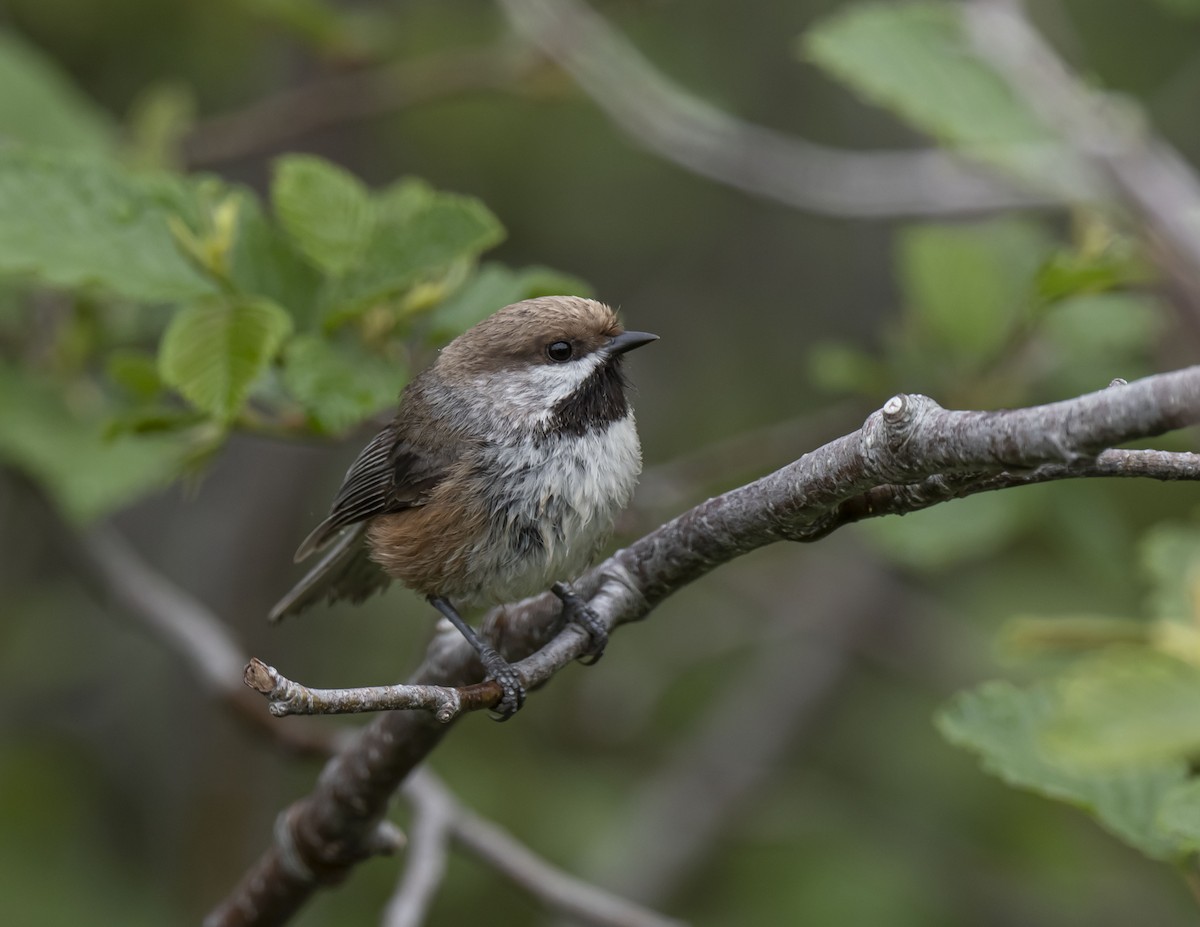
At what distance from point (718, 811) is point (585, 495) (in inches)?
130

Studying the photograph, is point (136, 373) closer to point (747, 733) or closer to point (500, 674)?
point (500, 674)

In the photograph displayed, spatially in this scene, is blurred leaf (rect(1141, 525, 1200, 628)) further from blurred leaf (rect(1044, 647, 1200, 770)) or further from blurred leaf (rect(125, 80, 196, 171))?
blurred leaf (rect(125, 80, 196, 171))

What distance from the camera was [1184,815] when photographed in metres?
2.20

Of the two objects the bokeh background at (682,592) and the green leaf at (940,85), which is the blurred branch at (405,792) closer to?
the bokeh background at (682,592)

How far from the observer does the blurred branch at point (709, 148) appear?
5.30m

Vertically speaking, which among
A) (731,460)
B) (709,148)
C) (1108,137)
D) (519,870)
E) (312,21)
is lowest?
(519,870)

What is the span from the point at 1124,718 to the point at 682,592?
5644 mm

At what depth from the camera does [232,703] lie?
165 inches

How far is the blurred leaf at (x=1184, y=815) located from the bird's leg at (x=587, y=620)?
1040 mm

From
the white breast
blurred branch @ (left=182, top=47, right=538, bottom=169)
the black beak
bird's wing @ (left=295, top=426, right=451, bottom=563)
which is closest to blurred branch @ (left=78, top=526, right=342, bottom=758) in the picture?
bird's wing @ (left=295, top=426, right=451, bottom=563)

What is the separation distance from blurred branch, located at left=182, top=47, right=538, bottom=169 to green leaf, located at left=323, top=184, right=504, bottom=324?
2339mm

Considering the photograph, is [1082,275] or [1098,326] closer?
[1082,275]

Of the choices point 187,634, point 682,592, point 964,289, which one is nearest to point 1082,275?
point 964,289

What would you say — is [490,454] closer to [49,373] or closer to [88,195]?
[88,195]
